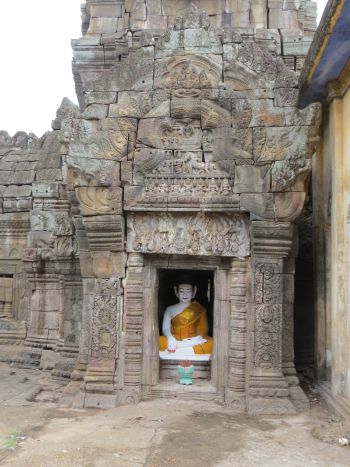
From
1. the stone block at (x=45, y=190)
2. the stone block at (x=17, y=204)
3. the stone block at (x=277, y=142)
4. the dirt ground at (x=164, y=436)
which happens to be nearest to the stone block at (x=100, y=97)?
the stone block at (x=277, y=142)

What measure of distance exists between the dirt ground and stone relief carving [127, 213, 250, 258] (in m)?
2.19

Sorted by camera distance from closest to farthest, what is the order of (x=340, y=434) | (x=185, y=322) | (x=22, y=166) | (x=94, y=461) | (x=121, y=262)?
1. (x=94, y=461)
2. (x=340, y=434)
3. (x=121, y=262)
4. (x=185, y=322)
5. (x=22, y=166)

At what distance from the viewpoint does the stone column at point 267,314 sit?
7.11 m

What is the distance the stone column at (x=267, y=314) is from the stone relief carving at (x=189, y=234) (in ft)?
0.98

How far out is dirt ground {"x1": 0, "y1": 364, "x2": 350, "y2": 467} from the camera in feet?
17.3

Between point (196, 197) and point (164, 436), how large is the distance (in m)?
3.17

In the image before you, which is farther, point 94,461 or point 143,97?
point 143,97

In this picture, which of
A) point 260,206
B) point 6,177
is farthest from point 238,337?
point 6,177

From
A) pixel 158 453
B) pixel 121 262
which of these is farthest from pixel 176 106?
pixel 158 453

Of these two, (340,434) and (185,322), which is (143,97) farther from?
(340,434)

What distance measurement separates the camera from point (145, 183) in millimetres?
7418

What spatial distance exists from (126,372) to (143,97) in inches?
156

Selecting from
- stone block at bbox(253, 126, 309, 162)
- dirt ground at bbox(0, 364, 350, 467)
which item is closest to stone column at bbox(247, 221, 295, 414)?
dirt ground at bbox(0, 364, 350, 467)

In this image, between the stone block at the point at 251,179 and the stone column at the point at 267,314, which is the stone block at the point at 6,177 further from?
the stone column at the point at 267,314
